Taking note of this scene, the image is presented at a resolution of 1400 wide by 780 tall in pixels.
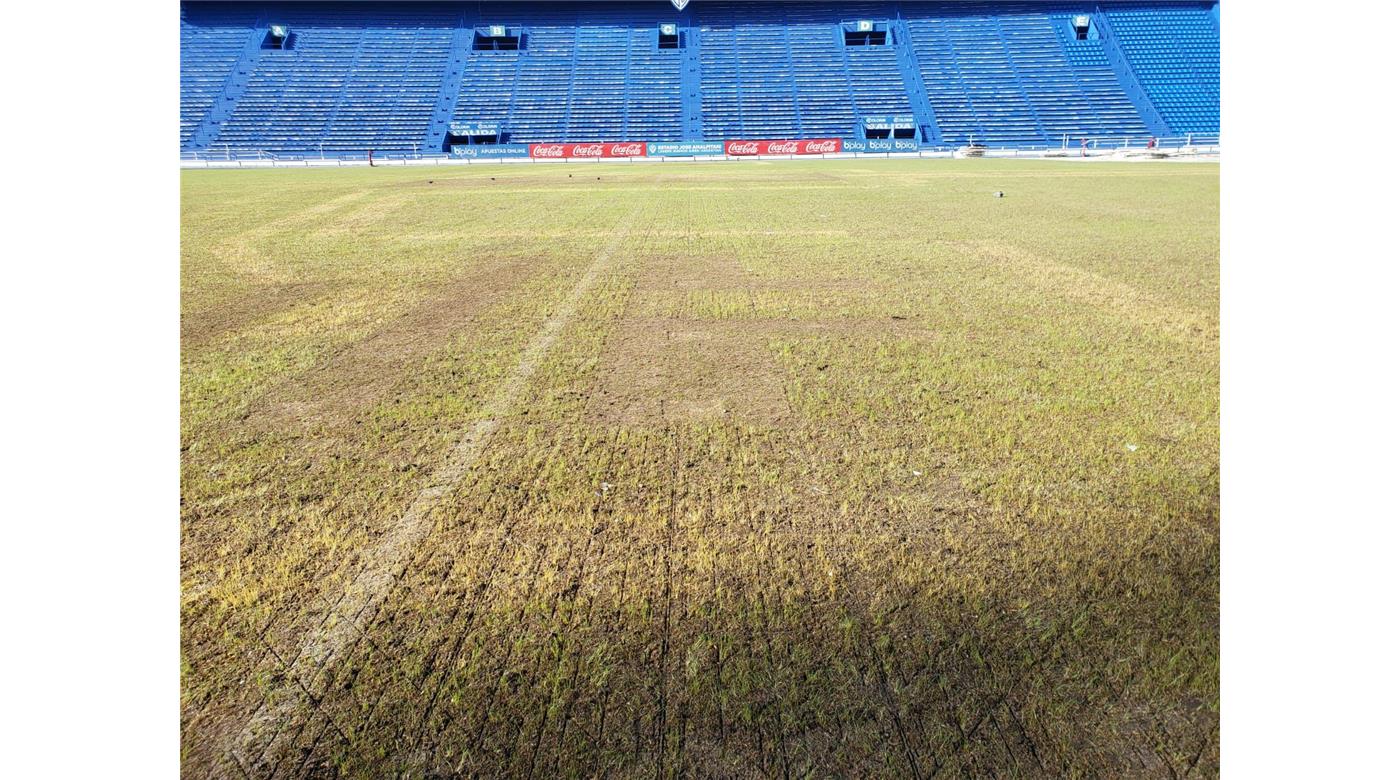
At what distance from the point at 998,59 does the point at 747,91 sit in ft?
63.8

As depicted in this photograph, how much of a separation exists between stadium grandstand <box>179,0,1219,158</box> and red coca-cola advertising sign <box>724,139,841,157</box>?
92 mm

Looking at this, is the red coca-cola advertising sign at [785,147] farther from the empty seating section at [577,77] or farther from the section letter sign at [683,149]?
the empty seating section at [577,77]

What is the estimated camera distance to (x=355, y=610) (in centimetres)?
277

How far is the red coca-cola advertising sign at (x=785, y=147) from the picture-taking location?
4609 cm

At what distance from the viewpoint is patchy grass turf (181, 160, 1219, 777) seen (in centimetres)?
221

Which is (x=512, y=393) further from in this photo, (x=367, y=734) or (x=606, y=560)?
(x=367, y=734)

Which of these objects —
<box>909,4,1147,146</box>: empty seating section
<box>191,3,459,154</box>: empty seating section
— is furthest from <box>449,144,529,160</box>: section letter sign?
<box>909,4,1147,146</box>: empty seating section

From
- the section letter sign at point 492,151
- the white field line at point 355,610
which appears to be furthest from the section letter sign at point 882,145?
the white field line at point 355,610

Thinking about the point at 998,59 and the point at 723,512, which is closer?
the point at 723,512

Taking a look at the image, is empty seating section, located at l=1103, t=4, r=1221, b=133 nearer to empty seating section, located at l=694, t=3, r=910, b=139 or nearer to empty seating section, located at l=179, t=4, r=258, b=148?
empty seating section, located at l=694, t=3, r=910, b=139

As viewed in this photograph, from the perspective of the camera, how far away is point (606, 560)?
10.0 feet

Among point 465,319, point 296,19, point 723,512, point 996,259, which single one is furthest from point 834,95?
point 723,512

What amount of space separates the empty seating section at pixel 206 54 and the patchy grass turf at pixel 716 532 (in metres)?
51.8

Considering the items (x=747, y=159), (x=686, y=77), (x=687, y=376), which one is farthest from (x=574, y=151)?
(x=687, y=376)
